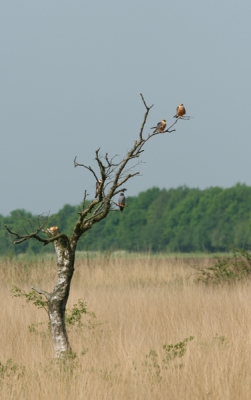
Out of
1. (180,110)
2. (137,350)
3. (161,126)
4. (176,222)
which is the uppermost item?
(176,222)

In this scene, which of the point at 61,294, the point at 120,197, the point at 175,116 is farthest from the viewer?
the point at 175,116

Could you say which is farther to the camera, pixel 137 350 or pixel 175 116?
pixel 175 116

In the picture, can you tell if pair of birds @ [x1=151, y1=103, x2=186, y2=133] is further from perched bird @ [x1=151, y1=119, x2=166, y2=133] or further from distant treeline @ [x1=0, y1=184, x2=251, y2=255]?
distant treeline @ [x1=0, y1=184, x2=251, y2=255]

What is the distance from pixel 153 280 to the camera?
17672 millimetres

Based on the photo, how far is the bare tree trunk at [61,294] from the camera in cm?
639

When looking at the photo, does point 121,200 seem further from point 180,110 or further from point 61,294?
point 180,110

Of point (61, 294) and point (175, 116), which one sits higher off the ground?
point (175, 116)

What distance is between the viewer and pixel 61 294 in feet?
21.0

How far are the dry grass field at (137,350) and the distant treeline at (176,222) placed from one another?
35.0 metres

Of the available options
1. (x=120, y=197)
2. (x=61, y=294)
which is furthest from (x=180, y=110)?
(x=61, y=294)

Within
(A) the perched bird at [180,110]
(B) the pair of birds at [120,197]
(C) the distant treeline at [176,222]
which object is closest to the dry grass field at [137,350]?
(B) the pair of birds at [120,197]

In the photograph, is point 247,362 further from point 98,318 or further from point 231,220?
point 231,220

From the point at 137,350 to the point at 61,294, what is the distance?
105cm

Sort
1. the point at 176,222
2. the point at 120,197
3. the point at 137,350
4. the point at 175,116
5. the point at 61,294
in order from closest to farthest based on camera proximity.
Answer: the point at 61,294
the point at 137,350
the point at 120,197
the point at 175,116
the point at 176,222
